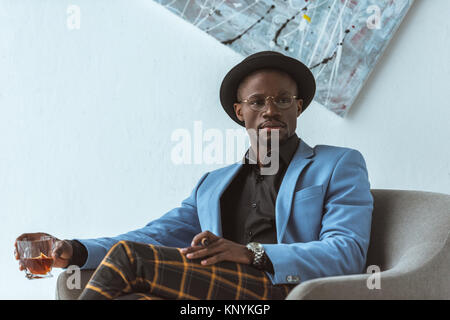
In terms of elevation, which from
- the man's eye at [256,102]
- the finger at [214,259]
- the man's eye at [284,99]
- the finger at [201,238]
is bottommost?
the finger at [214,259]

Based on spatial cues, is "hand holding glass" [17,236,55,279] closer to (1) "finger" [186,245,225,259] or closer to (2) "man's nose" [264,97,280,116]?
(1) "finger" [186,245,225,259]

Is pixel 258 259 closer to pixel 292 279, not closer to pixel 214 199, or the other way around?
pixel 292 279

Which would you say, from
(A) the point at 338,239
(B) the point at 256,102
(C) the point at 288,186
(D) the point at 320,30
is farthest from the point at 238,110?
(A) the point at 338,239

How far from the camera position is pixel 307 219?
172 cm

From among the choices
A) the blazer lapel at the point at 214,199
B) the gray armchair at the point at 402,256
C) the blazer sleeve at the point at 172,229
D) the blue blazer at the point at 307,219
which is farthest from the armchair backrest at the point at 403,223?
the blazer sleeve at the point at 172,229

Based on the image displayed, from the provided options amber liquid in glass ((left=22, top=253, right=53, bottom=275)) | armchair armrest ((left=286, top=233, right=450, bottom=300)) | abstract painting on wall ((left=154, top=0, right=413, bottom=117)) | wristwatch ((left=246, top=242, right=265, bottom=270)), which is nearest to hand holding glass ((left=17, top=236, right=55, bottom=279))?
amber liquid in glass ((left=22, top=253, right=53, bottom=275))

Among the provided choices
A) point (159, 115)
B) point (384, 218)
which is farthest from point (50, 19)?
point (384, 218)

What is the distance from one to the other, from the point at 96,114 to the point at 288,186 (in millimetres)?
1308

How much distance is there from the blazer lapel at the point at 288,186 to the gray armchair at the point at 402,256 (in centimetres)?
29

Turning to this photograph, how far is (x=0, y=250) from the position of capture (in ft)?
9.18

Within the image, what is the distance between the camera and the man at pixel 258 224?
1363 mm

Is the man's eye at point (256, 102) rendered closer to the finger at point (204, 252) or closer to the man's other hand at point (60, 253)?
the finger at point (204, 252)
